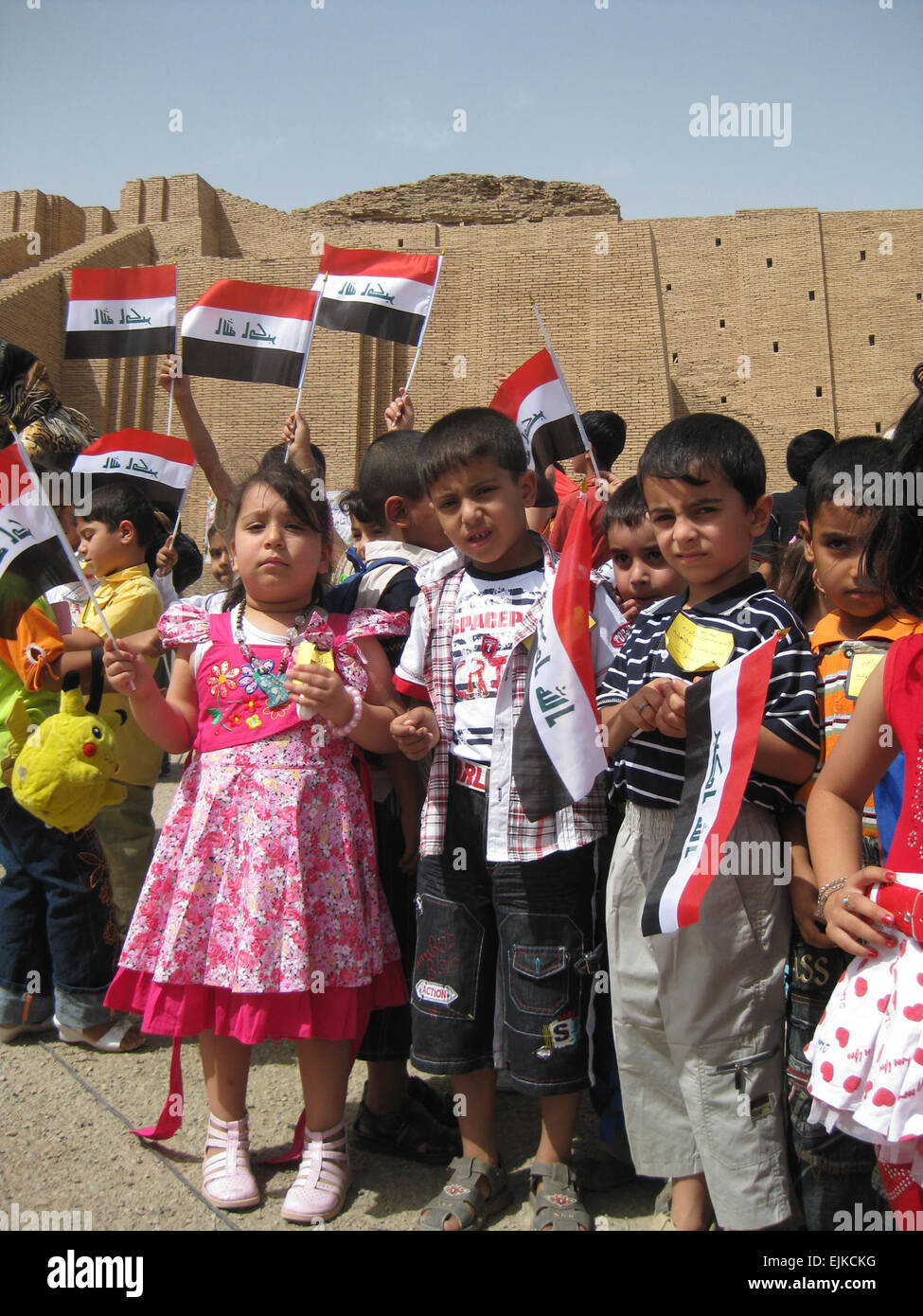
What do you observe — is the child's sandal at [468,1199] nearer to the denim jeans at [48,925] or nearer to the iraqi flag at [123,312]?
the denim jeans at [48,925]

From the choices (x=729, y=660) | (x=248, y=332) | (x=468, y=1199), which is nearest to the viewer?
(x=729, y=660)

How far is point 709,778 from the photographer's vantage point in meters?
1.89

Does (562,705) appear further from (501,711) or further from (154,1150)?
(154,1150)

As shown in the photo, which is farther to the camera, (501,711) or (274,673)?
(274,673)

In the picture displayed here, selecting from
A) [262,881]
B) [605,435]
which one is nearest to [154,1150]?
[262,881]

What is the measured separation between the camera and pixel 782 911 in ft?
6.90

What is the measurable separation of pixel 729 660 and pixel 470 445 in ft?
2.76

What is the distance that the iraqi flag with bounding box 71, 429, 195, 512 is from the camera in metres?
4.55

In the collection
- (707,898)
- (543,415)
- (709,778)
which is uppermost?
(543,415)

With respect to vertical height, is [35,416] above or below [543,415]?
above

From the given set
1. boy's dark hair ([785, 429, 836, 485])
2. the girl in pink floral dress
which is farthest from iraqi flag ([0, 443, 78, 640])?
boy's dark hair ([785, 429, 836, 485])

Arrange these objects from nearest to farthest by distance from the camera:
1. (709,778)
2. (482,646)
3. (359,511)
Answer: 1. (709,778)
2. (482,646)
3. (359,511)

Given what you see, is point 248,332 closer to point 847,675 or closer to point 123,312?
point 123,312
